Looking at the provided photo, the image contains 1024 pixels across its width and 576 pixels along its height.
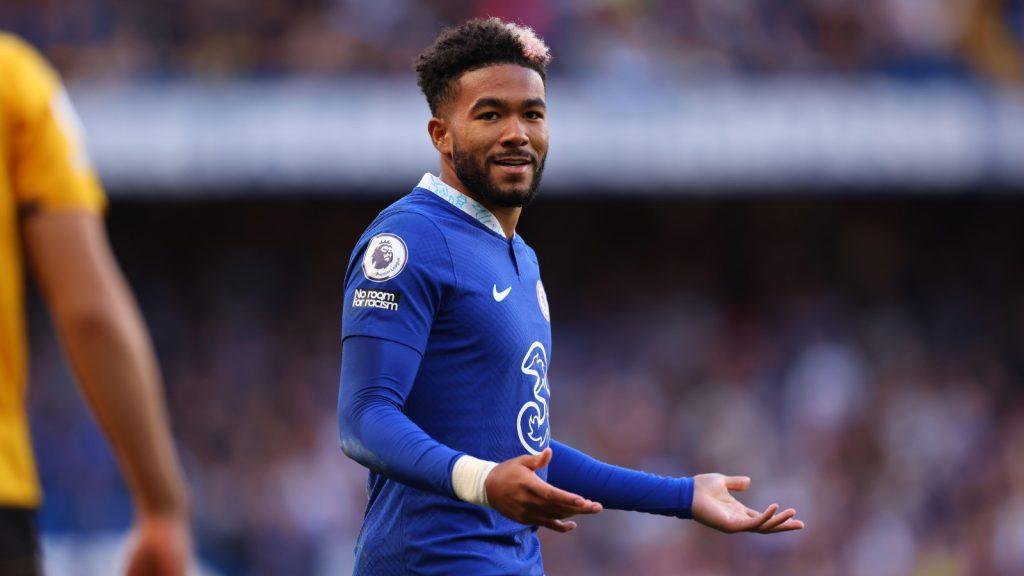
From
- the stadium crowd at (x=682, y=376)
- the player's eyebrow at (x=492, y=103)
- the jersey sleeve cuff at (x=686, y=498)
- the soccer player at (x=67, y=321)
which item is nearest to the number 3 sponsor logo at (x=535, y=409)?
the jersey sleeve cuff at (x=686, y=498)

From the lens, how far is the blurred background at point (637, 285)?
1346 centimetres

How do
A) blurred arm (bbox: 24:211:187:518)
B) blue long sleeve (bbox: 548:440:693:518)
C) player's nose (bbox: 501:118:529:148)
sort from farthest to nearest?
blue long sleeve (bbox: 548:440:693:518) → player's nose (bbox: 501:118:529:148) → blurred arm (bbox: 24:211:187:518)

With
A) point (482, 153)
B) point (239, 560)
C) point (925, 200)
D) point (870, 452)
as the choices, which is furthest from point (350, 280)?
point (925, 200)

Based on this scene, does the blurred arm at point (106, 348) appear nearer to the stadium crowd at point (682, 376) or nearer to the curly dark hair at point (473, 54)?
the curly dark hair at point (473, 54)

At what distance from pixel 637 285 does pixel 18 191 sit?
14037 millimetres

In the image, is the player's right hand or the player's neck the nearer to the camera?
the player's right hand

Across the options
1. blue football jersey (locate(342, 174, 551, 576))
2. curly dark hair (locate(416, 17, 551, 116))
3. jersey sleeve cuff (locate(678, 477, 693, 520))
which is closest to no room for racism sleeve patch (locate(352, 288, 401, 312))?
blue football jersey (locate(342, 174, 551, 576))

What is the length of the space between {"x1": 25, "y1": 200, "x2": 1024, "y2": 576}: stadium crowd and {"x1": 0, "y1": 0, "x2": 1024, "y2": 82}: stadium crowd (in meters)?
2.17

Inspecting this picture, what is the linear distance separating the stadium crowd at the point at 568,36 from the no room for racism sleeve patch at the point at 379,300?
35.1 feet

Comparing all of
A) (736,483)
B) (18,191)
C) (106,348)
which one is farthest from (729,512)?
(18,191)

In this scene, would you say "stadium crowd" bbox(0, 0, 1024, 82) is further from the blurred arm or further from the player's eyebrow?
the blurred arm

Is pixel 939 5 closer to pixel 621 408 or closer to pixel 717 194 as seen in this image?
pixel 717 194

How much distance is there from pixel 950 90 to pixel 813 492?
415cm

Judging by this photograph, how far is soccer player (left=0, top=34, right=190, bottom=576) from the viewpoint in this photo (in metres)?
2.53
